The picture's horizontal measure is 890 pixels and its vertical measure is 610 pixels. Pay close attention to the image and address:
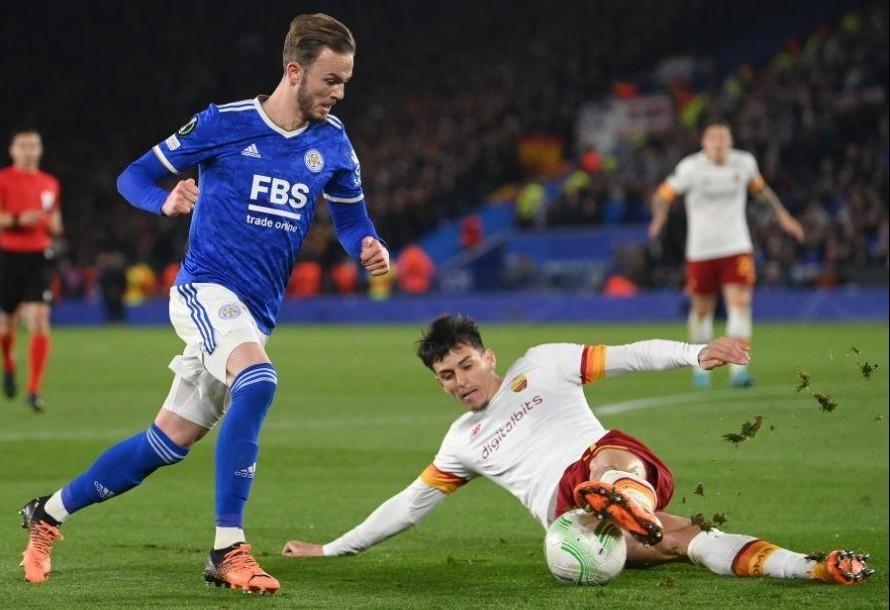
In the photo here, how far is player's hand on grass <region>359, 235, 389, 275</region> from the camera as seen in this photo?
5715 millimetres

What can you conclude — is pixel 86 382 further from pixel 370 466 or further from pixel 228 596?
pixel 228 596

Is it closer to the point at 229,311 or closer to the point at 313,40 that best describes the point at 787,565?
the point at 229,311

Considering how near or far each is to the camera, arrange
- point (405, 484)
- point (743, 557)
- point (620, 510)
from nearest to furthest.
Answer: point (620, 510) → point (743, 557) → point (405, 484)

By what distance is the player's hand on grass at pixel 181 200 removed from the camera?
16.9ft

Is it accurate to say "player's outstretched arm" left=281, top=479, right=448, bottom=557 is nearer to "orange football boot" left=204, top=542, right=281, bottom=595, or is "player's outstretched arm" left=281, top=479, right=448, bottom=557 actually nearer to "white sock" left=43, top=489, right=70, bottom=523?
"orange football boot" left=204, top=542, right=281, bottom=595

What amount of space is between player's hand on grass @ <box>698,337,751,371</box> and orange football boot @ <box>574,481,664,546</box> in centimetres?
57

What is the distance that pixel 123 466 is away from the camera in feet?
18.7

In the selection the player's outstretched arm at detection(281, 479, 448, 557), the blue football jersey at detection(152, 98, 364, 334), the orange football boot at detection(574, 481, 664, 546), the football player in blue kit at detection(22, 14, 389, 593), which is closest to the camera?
the orange football boot at detection(574, 481, 664, 546)

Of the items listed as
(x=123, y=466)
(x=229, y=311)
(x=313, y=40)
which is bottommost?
(x=123, y=466)

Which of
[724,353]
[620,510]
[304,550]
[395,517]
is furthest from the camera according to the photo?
[304,550]

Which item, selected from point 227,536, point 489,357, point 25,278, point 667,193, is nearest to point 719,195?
point 667,193

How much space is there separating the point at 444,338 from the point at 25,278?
811cm

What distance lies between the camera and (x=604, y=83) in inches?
1442

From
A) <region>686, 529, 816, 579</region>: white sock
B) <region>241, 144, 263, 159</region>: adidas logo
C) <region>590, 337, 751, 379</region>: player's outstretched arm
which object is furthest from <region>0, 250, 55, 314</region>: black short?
<region>686, 529, 816, 579</region>: white sock
